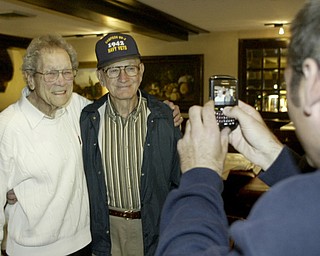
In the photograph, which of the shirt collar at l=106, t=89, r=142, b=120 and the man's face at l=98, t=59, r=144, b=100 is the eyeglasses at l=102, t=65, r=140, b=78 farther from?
the shirt collar at l=106, t=89, r=142, b=120

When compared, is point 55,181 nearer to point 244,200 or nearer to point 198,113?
point 198,113

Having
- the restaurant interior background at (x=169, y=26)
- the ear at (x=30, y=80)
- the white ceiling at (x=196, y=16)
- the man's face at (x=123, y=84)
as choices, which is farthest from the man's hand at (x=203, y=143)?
the white ceiling at (x=196, y=16)

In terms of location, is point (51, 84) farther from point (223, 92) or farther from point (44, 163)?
point (223, 92)

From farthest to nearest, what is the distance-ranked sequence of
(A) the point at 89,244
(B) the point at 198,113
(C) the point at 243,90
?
(C) the point at 243,90, (A) the point at 89,244, (B) the point at 198,113

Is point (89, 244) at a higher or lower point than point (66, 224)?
lower

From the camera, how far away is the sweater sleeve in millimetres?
639

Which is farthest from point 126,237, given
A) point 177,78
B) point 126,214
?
point 177,78

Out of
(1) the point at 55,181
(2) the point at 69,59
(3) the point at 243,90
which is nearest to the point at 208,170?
(1) the point at 55,181

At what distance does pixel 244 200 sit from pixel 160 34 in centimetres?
347

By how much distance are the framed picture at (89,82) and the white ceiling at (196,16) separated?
0.83 meters

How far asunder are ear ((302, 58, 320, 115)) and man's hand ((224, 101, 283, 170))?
0.51 metres

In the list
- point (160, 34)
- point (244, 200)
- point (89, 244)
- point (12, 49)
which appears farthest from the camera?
point (12, 49)

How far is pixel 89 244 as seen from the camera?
1.98 meters

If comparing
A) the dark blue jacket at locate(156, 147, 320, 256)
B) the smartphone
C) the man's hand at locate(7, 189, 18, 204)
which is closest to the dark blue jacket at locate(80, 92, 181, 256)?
the man's hand at locate(7, 189, 18, 204)
